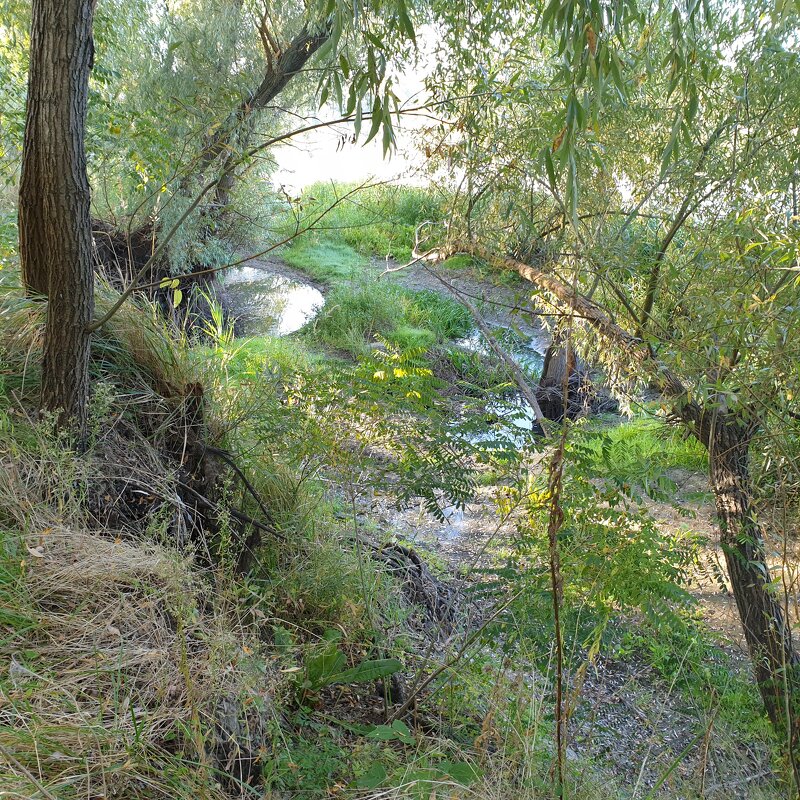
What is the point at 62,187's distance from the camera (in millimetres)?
2379

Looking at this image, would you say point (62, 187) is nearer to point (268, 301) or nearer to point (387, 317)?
point (387, 317)

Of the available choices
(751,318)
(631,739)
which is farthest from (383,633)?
(751,318)

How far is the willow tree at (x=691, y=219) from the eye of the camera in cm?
292

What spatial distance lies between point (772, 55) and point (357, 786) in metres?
3.80

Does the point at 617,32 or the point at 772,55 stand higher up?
the point at 772,55

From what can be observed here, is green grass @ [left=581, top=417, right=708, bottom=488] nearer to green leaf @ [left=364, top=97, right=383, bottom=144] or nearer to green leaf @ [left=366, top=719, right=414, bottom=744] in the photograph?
green leaf @ [left=366, top=719, right=414, bottom=744]

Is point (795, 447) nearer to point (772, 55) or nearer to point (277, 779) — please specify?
point (772, 55)

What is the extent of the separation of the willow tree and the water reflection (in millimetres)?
4986

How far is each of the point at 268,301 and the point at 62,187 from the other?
28.1ft

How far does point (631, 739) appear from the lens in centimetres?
338

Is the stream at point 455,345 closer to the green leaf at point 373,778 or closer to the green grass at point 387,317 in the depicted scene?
the green grass at point 387,317

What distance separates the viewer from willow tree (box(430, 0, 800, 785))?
9.59 ft

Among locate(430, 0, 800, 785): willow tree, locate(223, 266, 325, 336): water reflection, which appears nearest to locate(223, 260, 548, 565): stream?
locate(223, 266, 325, 336): water reflection

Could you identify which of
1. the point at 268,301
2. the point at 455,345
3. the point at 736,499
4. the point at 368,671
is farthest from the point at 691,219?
the point at 268,301
